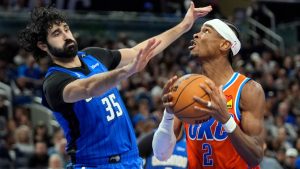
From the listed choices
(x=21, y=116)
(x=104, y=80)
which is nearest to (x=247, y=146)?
(x=104, y=80)

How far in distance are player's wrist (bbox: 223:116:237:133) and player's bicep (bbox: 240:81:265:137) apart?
0.30 m

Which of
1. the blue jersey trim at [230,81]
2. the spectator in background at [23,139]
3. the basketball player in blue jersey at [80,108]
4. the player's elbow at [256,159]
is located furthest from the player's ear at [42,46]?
the spectator in background at [23,139]

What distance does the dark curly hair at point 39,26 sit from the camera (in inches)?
250

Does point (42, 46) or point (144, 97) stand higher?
Result: point (42, 46)

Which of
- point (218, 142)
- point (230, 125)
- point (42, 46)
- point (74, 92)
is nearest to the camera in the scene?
point (230, 125)

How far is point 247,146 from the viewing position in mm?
5469

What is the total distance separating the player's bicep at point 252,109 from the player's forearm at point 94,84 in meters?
1.08

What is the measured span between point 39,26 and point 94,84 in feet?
3.84

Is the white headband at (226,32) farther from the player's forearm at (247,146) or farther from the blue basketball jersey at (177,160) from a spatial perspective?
the blue basketball jersey at (177,160)

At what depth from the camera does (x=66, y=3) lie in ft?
71.5

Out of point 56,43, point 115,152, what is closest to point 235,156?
point 115,152

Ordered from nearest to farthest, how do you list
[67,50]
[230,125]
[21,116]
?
[230,125] < [67,50] < [21,116]

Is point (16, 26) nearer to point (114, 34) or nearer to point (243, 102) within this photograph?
point (114, 34)

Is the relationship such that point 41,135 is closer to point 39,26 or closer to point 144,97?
point 144,97
